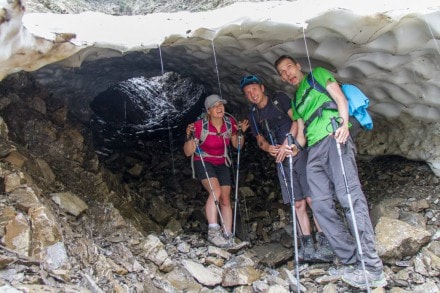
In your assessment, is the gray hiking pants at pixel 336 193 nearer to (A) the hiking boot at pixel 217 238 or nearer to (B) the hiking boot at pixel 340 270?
(B) the hiking boot at pixel 340 270

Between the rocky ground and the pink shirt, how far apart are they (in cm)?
132

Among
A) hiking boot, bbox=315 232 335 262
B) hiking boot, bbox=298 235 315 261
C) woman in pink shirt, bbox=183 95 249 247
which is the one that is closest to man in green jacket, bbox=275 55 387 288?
hiking boot, bbox=315 232 335 262

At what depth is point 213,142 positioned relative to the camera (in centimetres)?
644

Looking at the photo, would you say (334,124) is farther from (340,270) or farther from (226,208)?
(226,208)

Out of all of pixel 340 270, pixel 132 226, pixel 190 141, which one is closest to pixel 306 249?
pixel 340 270

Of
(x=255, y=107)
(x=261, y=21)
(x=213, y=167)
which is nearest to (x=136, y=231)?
(x=213, y=167)

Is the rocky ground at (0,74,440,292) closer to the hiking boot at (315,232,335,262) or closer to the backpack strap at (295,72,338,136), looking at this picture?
the hiking boot at (315,232,335,262)

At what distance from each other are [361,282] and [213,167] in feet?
9.28

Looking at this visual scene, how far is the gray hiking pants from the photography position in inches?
191

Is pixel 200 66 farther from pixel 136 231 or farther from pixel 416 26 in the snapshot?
pixel 416 26

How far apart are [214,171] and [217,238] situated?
1046mm

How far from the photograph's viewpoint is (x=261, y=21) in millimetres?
5176

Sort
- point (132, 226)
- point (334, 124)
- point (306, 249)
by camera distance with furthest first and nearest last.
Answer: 1. point (132, 226)
2. point (306, 249)
3. point (334, 124)

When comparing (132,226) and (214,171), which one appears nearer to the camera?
(132,226)
